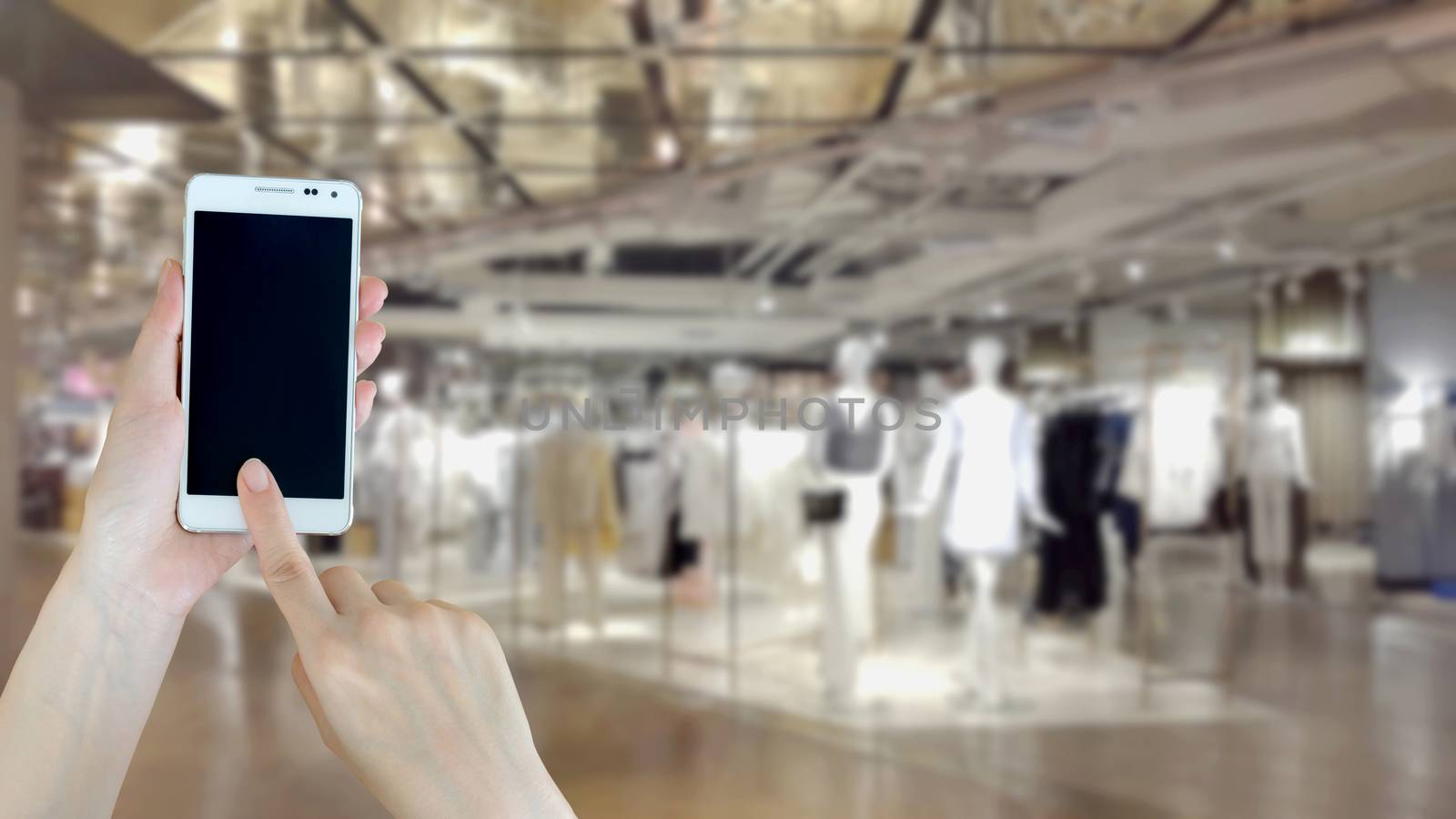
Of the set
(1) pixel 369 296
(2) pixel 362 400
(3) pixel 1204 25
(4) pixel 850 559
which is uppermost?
(3) pixel 1204 25

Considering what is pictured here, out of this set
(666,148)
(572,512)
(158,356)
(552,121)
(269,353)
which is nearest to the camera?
(158,356)

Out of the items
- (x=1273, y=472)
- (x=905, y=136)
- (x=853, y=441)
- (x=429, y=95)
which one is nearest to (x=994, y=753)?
(x=853, y=441)

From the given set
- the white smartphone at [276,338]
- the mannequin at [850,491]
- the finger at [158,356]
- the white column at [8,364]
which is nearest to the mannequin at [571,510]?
the mannequin at [850,491]

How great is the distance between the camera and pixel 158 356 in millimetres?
938

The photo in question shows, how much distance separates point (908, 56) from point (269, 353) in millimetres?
3428

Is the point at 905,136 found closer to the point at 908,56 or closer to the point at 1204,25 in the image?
the point at 908,56

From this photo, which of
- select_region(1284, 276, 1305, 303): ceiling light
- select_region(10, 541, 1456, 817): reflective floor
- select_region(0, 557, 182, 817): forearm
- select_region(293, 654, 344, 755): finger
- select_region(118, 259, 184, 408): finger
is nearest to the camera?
select_region(293, 654, 344, 755): finger

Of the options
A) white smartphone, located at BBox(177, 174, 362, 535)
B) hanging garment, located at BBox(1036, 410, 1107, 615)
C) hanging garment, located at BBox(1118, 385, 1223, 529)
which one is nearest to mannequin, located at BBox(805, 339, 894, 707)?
hanging garment, located at BBox(1036, 410, 1107, 615)

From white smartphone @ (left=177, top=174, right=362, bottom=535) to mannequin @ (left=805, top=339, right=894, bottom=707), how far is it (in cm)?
332

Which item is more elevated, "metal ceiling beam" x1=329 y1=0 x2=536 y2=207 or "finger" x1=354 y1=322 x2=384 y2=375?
"metal ceiling beam" x1=329 y1=0 x2=536 y2=207

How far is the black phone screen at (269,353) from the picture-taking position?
3.35 ft

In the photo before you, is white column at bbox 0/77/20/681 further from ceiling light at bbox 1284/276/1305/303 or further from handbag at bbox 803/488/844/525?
ceiling light at bbox 1284/276/1305/303

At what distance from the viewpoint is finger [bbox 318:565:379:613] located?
2.36 ft

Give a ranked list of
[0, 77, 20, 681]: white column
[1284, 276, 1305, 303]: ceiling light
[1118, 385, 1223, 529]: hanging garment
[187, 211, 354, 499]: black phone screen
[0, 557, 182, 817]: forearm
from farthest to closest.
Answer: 1. [1118, 385, 1223, 529]: hanging garment
2. [1284, 276, 1305, 303]: ceiling light
3. [0, 77, 20, 681]: white column
4. [187, 211, 354, 499]: black phone screen
5. [0, 557, 182, 817]: forearm
